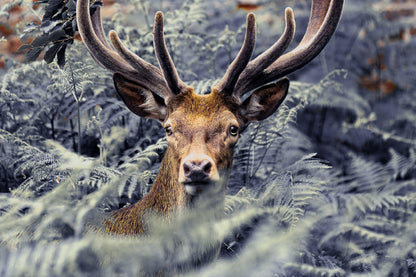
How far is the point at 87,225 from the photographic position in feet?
8.39

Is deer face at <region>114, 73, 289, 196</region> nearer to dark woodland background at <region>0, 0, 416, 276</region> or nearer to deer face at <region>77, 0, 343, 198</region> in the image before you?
deer face at <region>77, 0, 343, 198</region>

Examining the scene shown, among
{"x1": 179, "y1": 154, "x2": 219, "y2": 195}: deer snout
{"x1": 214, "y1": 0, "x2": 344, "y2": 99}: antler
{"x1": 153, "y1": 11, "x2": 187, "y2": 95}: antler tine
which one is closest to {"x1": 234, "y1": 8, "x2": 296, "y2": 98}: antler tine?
{"x1": 214, "y1": 0, "x2": 344, "y2": 99}: antler

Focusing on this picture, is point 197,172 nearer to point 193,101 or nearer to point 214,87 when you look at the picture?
point 193,101

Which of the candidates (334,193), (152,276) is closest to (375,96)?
(334,193)

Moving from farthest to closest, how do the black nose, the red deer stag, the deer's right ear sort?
the deer's right ear
the red deer stag
the black nose

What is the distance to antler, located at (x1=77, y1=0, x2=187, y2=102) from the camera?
257 centimetres

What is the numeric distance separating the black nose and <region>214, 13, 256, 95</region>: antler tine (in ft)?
1.97

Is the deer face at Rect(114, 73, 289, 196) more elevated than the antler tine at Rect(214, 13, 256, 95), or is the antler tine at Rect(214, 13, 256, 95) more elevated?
the antler tine at Rect(214, 13, 256, 95)

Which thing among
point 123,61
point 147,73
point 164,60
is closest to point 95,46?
point 123,61

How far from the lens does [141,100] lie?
9.07 ft

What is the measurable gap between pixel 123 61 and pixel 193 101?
0.55 metres

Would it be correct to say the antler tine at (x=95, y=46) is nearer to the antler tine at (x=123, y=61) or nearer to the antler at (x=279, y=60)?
the antler tine at (x=123, y=61)

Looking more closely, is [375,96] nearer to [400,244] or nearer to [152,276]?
[400,244]

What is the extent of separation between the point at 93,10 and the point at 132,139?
3.66 feet
